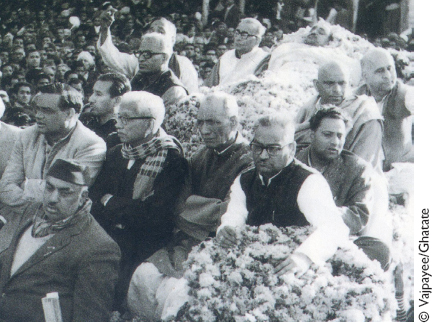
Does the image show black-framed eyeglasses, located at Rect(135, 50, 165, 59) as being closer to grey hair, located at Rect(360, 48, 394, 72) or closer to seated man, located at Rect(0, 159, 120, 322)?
grey hair, located at Rect(360, 48, 394, 72)

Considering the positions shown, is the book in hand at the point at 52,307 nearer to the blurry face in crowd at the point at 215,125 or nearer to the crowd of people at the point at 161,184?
the crowd of people at the point at 161,184

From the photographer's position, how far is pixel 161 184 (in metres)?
2.67

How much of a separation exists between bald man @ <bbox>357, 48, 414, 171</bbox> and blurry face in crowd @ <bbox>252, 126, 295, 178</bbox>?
1.30 metres

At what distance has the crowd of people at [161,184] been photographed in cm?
227

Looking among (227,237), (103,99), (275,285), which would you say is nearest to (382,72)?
(103,99)

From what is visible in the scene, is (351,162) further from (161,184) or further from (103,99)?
(103,99)

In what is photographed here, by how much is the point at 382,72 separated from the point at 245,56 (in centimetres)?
139

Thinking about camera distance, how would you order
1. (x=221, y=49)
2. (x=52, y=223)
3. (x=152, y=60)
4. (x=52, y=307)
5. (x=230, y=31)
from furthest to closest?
(x=221, y=49)
(x=230, y=31)
(x=152, y=60)
(x=52, y=223)
(x=52, y=307)

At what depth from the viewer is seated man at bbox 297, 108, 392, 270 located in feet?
8.28

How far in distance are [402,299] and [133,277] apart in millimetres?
1191

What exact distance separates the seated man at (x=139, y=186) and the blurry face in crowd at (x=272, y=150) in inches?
21.0

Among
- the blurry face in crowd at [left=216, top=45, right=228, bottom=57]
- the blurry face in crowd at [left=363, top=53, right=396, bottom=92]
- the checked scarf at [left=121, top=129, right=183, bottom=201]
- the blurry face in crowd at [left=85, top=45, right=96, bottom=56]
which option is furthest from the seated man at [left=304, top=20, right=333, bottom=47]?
the checked scarf at [left=121, top=129, right=183, bottom=201]

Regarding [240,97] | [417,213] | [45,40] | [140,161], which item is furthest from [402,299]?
[45,40]

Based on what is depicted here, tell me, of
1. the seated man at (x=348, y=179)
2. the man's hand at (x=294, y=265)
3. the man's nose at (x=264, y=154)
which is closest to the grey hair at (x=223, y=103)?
the seated man at (x=348, y=179)
